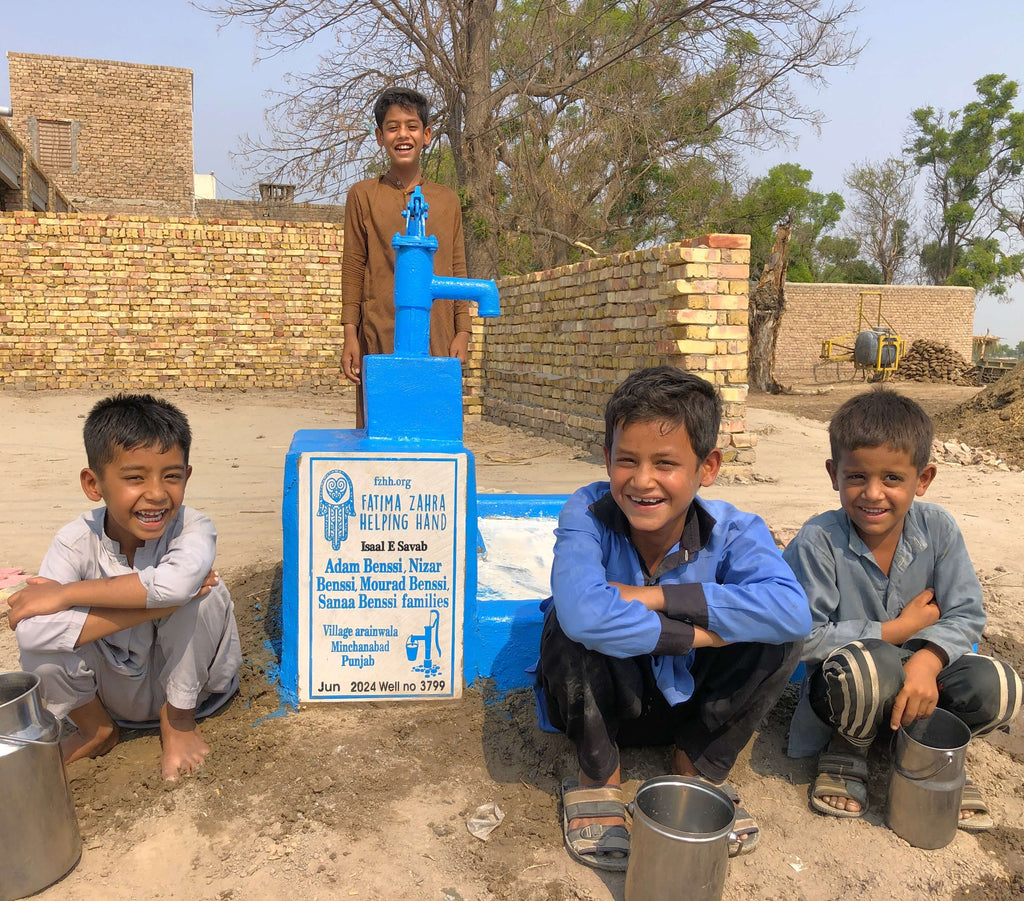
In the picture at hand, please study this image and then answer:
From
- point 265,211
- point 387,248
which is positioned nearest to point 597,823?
point 387,248

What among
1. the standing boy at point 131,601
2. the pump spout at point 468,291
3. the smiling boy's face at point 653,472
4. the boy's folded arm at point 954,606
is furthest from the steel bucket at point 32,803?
the boy's folded arm at point 954,606

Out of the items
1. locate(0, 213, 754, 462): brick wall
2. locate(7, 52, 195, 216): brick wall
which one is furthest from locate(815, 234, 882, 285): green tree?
locate(0, 213, 754, 462): brick wall

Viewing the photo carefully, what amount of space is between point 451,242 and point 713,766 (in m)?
2.24

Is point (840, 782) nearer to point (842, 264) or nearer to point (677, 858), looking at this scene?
point (677, 858)

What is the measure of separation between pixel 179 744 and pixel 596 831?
1025 millimetres

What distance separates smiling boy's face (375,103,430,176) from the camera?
3.04 metres

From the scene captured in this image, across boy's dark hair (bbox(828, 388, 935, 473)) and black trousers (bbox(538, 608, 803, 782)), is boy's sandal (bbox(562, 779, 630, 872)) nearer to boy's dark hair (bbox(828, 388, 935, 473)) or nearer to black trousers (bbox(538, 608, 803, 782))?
black trousers (bbox(538, 608, 803, 782))

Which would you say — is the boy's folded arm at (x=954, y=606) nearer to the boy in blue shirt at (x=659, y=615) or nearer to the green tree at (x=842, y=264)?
the boy in blue shirt at (x=659, y=615)

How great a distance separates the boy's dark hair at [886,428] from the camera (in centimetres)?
198

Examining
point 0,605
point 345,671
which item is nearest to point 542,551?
point 345,671

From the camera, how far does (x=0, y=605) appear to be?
3041mm

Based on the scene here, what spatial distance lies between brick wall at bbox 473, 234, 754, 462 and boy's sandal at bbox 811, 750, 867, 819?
3976 millimetres

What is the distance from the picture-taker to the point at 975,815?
1817 millimetres

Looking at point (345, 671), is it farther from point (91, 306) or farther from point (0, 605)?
point (91, 306)
